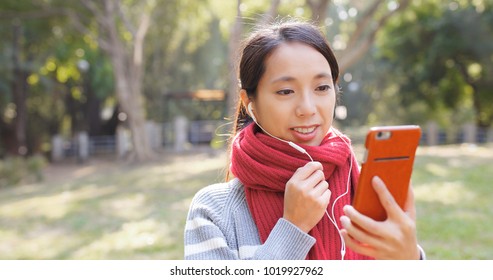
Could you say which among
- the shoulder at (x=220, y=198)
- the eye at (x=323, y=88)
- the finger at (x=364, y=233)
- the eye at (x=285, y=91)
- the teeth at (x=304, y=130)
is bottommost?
the shoulder at (x=220, y=198)

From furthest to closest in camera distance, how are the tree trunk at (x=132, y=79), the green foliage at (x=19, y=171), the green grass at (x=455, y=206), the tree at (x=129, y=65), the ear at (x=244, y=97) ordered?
the tree trunk at (x=132, y=79), the tree at (x=129, y=65), the green foliage at (x=19, y=171), the green grass at (x=455, y=206), the ear at (x=244, y=97)

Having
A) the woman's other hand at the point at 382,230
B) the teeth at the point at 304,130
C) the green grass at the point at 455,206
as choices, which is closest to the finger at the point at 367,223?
the woman's other hand at the point at 382,230

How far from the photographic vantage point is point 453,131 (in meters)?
20.9

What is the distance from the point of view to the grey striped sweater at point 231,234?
1401 mm

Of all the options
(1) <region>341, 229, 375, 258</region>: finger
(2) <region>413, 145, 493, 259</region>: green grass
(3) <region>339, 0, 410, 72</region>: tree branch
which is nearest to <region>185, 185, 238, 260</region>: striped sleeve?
(1) <region>341, 229, 375, 258</region>: finger

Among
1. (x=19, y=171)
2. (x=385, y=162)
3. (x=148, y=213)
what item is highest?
(x=385, y=162)

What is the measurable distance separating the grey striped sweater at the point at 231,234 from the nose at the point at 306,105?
0.96ft

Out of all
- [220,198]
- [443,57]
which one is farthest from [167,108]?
[220,198]

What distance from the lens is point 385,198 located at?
1.15m

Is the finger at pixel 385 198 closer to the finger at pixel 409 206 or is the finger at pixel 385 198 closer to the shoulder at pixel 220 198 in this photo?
the finger at pixel 409 206

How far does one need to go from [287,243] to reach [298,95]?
0.40 meters

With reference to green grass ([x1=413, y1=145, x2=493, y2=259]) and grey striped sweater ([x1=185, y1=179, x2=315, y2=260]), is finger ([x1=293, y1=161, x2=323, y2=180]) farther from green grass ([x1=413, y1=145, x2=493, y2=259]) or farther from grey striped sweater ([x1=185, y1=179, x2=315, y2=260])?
green grass ([x1=413, y1=145, x2=493, y2=259])

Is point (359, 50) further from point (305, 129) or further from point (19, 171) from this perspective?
point (305, 129)
